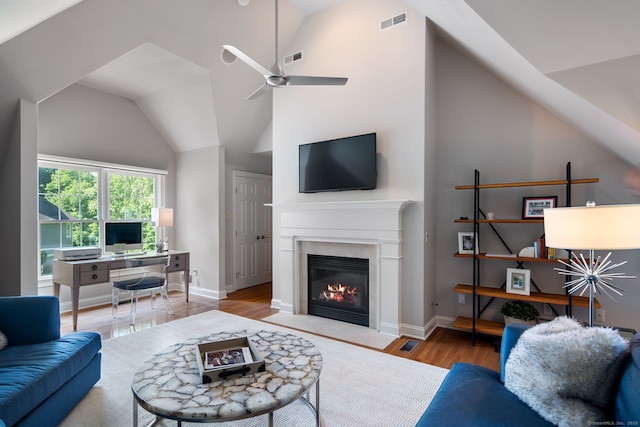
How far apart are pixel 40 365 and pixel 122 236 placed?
2.78 meters

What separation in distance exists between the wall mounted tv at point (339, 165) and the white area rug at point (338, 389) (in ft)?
5.62

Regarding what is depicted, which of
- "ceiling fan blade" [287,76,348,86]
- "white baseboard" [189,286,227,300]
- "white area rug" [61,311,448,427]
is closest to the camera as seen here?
"white area rug" [61,311,448,427]

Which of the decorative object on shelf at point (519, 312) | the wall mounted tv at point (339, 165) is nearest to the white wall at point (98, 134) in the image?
the wall mounted tv at point (339, 165)

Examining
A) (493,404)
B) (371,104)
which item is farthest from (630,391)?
(371,104)

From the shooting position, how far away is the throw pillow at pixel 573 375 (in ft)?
4.22

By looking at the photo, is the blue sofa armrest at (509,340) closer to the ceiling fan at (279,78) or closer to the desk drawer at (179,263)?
the ceiling fan at (279,78)

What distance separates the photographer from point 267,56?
4371mm

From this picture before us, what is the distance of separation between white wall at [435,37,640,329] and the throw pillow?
6.84 feet

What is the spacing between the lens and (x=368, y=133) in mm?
3629

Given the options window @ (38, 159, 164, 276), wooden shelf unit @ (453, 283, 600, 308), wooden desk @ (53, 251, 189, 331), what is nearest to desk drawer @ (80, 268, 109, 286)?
wooden desk @ (53, 251, 189, 331)

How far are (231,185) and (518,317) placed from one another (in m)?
4.35

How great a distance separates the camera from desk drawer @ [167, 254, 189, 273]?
4.62 m

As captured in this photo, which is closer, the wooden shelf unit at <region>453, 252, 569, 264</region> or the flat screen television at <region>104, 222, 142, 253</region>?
the wooden shelf unit at <region>453, 252, 569, 264</region>

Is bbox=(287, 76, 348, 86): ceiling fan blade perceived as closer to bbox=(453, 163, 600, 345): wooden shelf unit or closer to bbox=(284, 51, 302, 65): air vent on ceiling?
bbox=(453, 163, 600, 345): wooden shelf unit
